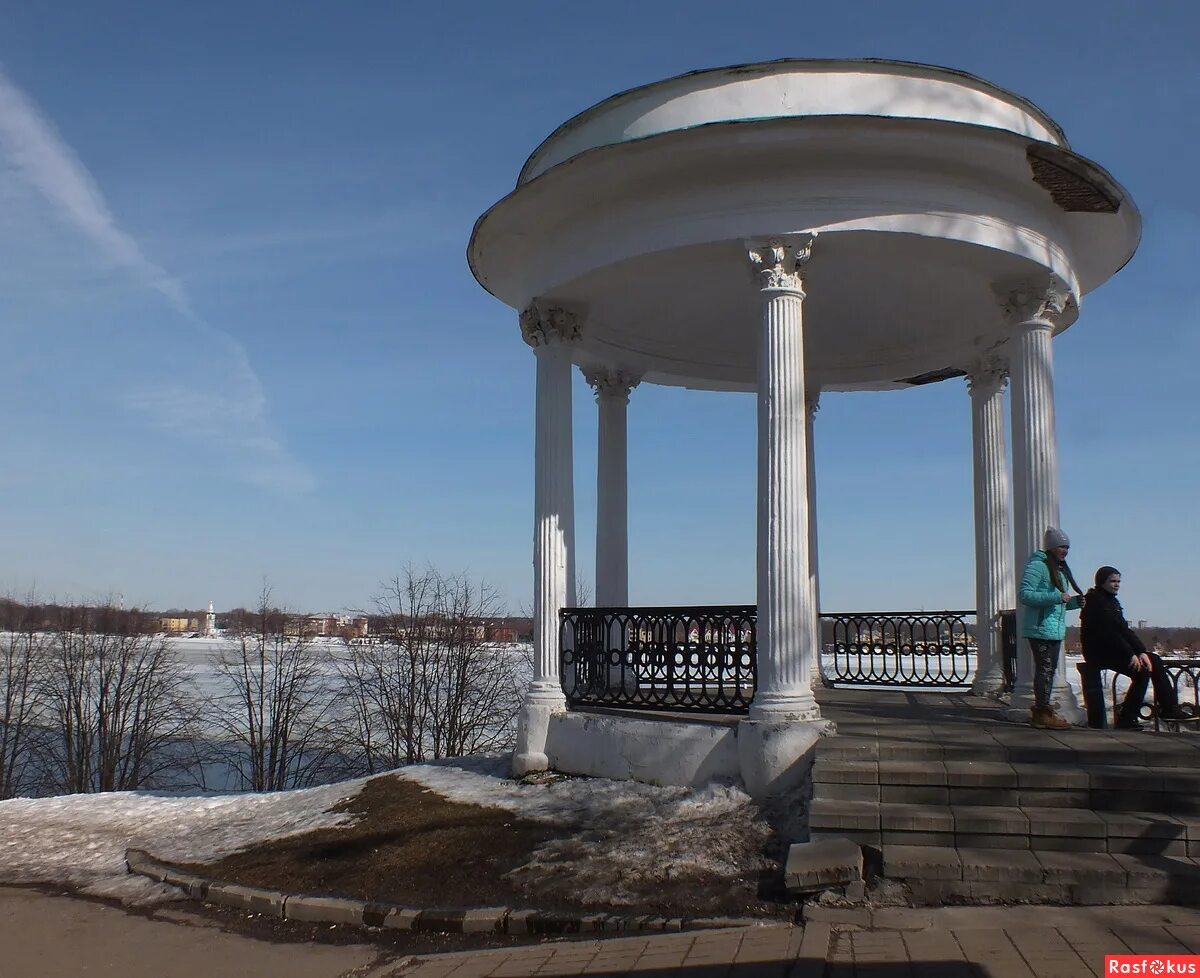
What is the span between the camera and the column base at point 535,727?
10.5 m

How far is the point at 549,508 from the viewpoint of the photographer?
1111 centimetres

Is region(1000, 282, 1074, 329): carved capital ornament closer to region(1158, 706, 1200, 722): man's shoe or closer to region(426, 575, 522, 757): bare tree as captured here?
region(1158, 706, 1200, 722): man's shoe

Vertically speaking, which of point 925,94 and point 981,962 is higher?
point 925,94

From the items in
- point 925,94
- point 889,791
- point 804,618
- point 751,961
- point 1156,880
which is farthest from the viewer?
point 925,94

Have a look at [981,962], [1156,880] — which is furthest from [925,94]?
[981,962]

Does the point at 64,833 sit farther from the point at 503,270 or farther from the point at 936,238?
the point at 936,238

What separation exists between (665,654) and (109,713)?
31.4 meters

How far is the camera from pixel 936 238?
915 centimetres

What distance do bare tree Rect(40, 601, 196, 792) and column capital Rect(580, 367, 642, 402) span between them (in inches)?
878

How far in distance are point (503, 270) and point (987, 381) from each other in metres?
6.70

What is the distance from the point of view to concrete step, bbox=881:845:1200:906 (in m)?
5.70

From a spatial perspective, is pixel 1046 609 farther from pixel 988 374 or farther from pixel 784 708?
Result: pixel 988 374

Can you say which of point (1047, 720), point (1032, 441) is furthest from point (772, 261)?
point (1047, 720)

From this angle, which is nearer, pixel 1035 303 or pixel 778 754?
pixel 778 754
